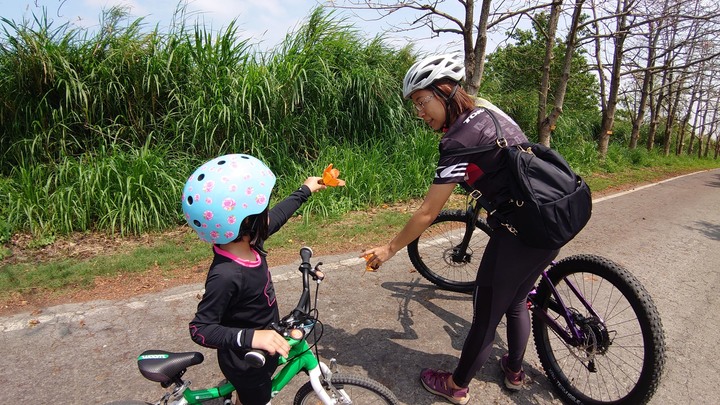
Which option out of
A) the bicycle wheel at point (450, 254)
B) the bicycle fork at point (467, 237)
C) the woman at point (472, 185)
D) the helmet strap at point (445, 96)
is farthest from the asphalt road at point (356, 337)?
the helmet strap at point (445, 96)

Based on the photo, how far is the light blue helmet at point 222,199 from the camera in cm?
159

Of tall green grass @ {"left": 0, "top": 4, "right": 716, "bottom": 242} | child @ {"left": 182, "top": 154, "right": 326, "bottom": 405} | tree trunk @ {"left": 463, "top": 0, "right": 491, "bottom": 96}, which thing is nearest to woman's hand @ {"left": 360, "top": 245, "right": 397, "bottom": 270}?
child @ {"left": 182, "top": 154, "right": 326, "bottom": 405}

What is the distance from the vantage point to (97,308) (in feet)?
10.8

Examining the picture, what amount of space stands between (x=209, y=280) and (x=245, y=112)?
5003 mm

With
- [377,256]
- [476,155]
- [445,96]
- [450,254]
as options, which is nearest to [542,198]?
[476,155]

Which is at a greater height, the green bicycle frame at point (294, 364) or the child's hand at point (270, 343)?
the child's hand at point (270, 343)

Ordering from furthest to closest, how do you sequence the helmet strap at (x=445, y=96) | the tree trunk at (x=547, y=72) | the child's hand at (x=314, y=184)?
1. the tree trunk at (x=547, y=72)
2. the child's hand at (x=314, y=184)
3. the helmet strap at (x=445, y=96)

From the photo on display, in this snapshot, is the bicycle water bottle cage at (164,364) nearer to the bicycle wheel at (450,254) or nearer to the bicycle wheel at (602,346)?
the bicycle wheel at (602,346)

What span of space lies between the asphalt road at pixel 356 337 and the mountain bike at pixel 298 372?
55 cm

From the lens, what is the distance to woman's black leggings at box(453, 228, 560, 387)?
2156mm

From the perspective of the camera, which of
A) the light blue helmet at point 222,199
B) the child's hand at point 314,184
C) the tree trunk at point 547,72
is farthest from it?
the tree trunk at point 547,72

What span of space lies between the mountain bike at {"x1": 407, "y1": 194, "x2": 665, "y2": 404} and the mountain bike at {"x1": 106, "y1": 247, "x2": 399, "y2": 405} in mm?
1265

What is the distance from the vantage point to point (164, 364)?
155cm

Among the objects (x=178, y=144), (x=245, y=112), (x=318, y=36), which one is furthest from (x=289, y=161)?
(x=318, y=36)
